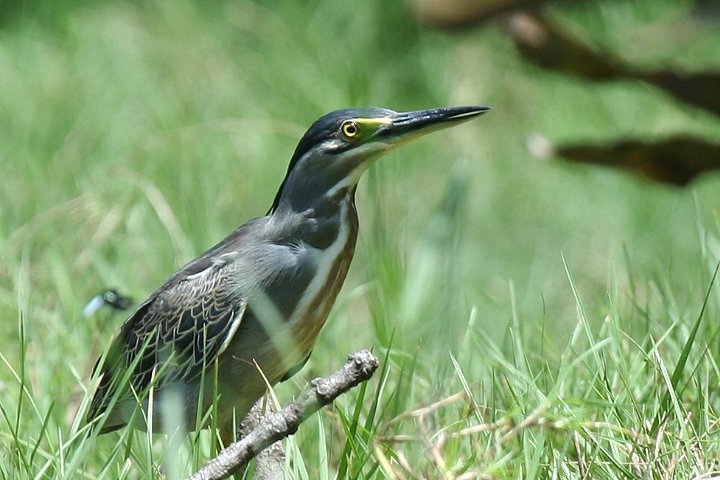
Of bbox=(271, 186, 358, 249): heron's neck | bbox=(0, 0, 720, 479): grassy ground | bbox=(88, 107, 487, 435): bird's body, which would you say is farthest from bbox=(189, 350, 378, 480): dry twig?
bbox=(271, 186, 358, 249): heron's neck

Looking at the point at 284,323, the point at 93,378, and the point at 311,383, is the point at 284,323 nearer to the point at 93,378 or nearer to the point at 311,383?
the point at 93,378

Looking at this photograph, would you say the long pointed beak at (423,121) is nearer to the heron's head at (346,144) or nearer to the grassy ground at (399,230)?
the heron's head at (346,144)

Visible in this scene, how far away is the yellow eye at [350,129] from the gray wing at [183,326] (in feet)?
1.41

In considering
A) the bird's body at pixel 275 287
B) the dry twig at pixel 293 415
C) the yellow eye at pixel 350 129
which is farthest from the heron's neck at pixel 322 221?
the dry twig at pixel 293 415

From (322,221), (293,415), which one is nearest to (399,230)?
(322,221)

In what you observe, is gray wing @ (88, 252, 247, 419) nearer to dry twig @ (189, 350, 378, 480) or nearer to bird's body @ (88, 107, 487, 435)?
bird's body @ (88, 107, 487, 435)

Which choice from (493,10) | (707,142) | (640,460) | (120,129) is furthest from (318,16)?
(640,460)

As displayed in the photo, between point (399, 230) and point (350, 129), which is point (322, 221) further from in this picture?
point (399, 230)

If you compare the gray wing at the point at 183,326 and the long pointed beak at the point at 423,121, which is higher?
the long pointed beak at the point at 423,121

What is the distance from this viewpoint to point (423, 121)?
3.13 metres

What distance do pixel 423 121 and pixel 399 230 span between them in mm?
1703

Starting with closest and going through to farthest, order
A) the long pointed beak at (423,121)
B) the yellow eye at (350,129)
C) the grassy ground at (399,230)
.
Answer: the grassy ground at (399,230) < the long pointed beak at (423,121) < the yellow eye at (350,129)

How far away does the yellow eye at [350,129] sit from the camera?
10.5ft

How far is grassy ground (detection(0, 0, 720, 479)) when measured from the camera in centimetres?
259
